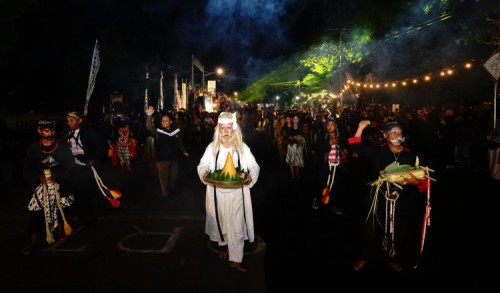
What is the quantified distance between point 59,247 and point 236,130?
10.3ft

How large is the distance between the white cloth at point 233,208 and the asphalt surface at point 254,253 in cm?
39

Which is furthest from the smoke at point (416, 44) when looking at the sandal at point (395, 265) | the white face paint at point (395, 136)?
the sandal at point (395, 265)

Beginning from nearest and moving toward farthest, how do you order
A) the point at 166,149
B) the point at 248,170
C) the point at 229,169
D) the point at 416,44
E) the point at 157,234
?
the point at 229,169 < the point at 248,170 < the point at 157,234 < the point at 166,149 < the point at 416,44

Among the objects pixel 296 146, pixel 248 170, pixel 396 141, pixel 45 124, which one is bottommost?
pixel 296 146

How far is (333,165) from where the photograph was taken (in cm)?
755

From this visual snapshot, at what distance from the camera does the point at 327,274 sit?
497 centimetres

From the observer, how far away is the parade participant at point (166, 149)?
8906 mm

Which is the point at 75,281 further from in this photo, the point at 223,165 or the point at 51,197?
the point at 223,165

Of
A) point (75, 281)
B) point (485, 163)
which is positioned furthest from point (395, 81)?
point (75, 281)

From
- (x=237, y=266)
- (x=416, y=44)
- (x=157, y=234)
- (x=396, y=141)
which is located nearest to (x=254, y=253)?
(x=237, y=266)

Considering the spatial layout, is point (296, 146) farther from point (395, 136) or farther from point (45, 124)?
point (45, 124)

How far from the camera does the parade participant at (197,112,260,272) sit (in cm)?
501

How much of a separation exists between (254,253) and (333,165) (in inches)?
103

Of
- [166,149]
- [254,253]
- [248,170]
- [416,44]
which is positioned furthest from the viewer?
[416,44]
